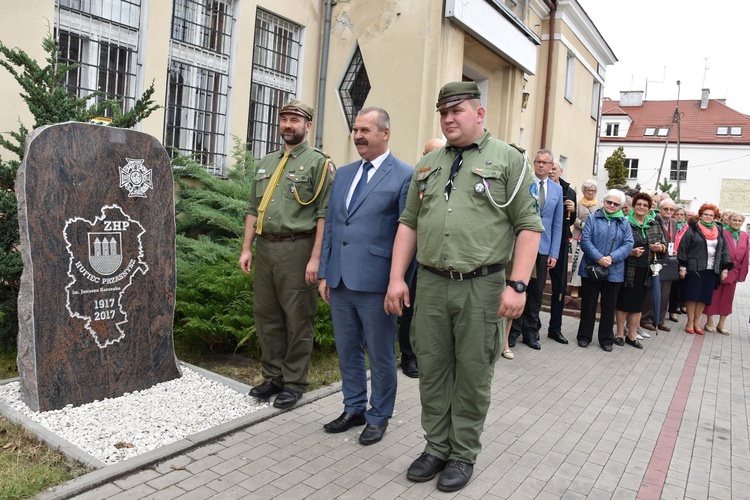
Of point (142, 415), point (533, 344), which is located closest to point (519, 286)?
point (142, 415)

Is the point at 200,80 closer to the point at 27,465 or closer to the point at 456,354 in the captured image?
the point at 27,465

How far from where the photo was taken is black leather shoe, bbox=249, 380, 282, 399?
453 cm

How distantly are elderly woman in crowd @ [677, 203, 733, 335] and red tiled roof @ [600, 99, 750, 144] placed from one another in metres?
40.9

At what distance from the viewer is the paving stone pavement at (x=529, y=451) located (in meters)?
3.35

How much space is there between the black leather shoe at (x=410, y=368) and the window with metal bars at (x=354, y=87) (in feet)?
16.5

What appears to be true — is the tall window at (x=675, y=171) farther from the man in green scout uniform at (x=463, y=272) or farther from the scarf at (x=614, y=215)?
the man in green scout uniform at (x=463, y=272)

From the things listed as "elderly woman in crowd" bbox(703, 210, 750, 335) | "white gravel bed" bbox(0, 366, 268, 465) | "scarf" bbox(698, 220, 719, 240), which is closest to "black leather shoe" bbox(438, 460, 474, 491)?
"white gravel bed" bbox(0, 366, 268, 465)

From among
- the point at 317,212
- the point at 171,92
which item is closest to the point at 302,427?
the point at 317,212

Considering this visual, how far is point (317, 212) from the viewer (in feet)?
14.3

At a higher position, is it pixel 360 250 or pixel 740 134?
pixel 740 134

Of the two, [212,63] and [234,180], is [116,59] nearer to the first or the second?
[212,63]

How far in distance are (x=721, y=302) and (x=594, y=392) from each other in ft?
16.9

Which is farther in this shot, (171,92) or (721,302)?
(721,302)

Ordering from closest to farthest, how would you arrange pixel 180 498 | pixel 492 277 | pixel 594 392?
pixel 180 498, pixel 492 277, pixel 594 392
